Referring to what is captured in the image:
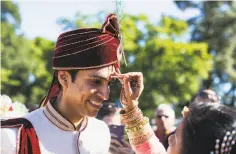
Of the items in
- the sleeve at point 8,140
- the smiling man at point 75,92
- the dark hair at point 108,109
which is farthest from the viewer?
the dark hair at point 108,109

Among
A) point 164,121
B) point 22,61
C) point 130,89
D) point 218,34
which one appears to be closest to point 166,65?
point 218,34

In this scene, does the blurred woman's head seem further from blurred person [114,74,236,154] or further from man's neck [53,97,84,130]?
man's neck [53,97,84,130]

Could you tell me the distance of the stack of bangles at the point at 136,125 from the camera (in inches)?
129

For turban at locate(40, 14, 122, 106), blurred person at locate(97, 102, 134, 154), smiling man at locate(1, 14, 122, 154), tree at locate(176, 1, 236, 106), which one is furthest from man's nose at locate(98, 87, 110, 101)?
tree at locate(176, 1, 236, 106)

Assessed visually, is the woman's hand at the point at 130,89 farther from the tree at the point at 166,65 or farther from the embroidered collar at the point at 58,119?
the tree at the point at 166,65

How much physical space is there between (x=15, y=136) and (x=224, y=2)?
3108cm

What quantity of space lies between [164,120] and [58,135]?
12.5ft

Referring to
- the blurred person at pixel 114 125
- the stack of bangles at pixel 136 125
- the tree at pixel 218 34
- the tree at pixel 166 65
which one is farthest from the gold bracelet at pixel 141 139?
the tree at pixel 218 34

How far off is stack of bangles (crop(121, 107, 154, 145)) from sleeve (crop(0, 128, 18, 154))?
2.45 ft

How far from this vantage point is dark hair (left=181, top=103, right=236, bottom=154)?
2.23m

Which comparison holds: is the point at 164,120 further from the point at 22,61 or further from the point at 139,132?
the point at 22,61

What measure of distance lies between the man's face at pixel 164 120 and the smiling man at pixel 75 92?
3.63m

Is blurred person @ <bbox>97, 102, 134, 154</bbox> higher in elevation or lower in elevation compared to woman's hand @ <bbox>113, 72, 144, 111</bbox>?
lower

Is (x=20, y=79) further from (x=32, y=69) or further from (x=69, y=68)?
(x=69, y=68)
